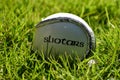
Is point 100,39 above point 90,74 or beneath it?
above

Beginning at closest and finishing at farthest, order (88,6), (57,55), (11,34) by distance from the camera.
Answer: (57,55)
(11,34)
(88,6)

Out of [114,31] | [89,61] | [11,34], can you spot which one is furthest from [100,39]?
[11,34]

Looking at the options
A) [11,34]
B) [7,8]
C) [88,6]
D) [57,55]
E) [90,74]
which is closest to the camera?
[90,74]

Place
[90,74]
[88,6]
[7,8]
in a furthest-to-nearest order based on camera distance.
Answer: [88,6], [7,8], [90,74]

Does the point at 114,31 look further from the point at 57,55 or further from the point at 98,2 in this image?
the point at 98,2

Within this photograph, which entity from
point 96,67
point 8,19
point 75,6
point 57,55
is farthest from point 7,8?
point 96,67

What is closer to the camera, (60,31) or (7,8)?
(60,31)

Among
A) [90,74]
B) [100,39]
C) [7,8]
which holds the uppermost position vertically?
[7,8]

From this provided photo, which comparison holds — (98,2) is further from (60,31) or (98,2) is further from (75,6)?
(60,31)

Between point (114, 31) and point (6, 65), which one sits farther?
point (114, 31)
